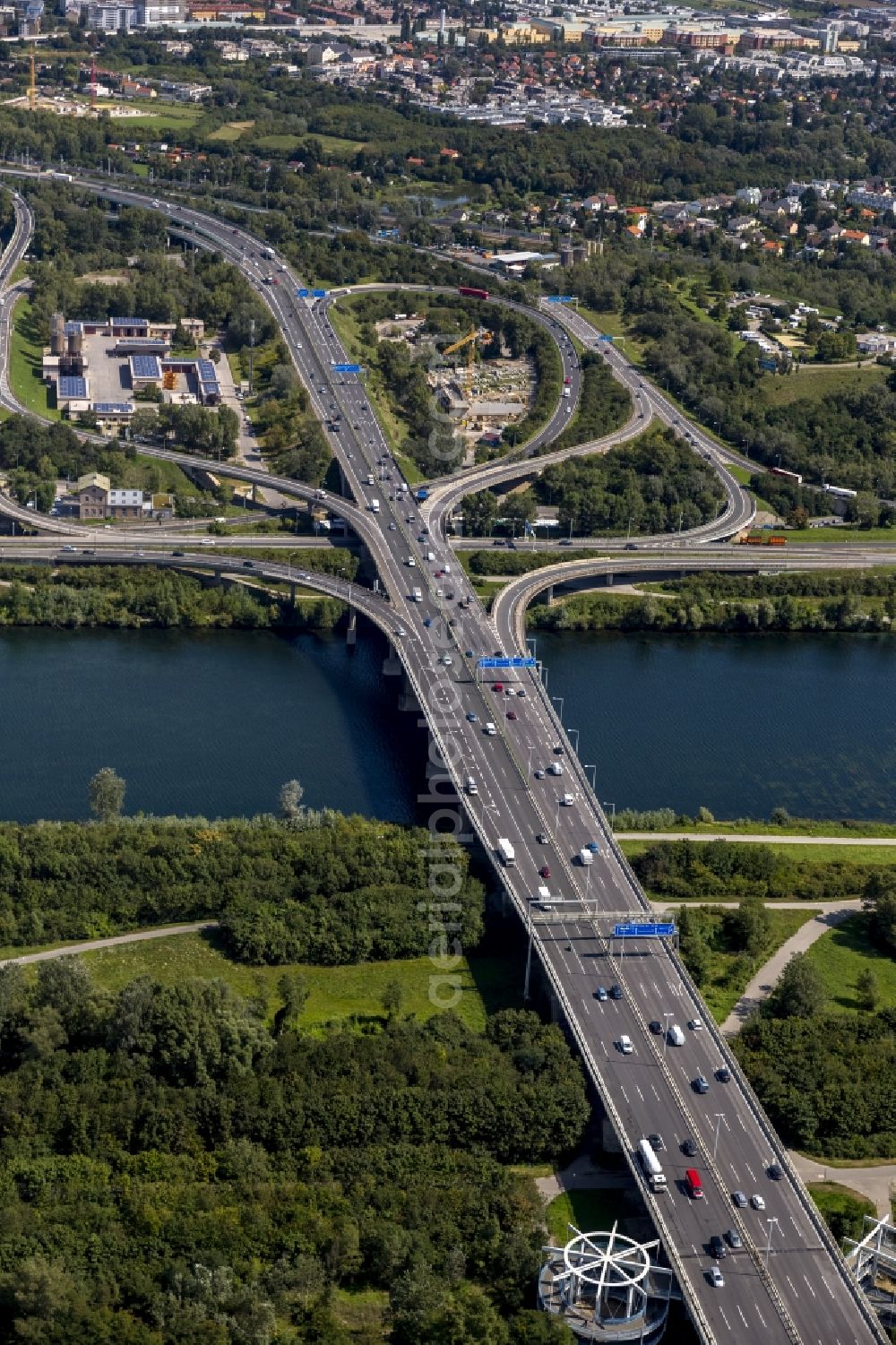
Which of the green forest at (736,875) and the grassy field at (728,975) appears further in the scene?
the green forest at (736,875)

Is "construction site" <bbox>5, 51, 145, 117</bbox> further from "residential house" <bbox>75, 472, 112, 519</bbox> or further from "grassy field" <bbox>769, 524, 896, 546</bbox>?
"grassy field" <bbox>769, 524, 896, 546</bbox>

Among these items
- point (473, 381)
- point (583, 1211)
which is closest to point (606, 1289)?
point (583, 1211)

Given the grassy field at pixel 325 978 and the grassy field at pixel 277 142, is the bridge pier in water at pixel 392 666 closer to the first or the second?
the grassy field at pixel 325 978

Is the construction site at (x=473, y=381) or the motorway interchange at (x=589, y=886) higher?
the construction site at (x=473, y=381)

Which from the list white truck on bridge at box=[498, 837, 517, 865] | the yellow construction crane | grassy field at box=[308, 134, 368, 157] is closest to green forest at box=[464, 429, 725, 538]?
the yellow construction crane

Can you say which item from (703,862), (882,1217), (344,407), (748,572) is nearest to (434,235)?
(344,407)

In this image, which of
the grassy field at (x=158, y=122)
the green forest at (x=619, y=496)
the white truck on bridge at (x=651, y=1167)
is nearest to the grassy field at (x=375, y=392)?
the green forest at (x=619, y=496)
